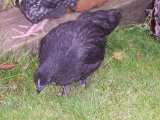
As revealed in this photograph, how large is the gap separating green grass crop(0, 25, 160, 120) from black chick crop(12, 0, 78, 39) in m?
0.51

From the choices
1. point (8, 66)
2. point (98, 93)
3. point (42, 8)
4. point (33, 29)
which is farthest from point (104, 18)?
point (8, 66)

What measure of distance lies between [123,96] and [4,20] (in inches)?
95.3

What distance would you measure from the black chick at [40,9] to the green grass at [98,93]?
512 mm

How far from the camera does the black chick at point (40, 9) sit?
304 centimetres

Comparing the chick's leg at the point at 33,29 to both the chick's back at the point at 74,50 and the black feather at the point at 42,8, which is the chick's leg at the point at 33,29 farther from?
the chick's back at the point at 74,50

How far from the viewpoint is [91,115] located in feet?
8.27

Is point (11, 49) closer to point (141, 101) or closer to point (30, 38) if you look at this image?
point (30, 38)

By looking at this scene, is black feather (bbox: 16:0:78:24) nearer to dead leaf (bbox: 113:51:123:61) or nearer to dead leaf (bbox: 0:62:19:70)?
dead leaf (bbox: 0:62:19:70)

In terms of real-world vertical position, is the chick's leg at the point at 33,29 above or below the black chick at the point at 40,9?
below

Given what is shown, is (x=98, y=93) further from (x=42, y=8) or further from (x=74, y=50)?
(x=42, y=8)

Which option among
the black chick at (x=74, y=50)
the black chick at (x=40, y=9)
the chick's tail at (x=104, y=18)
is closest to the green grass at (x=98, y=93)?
the black chick at (x=74, y=50)

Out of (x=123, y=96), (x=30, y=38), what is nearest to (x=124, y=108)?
(x=123, y=96)

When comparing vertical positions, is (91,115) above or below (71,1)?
below

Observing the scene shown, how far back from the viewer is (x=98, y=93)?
2801mm
